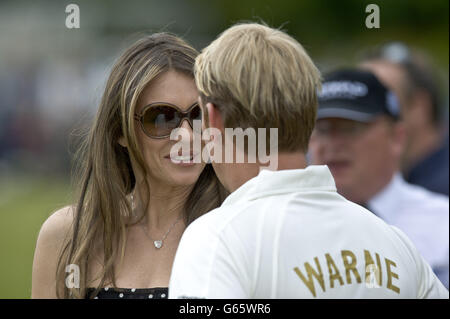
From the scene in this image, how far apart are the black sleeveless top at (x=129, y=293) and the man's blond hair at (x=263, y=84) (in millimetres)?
945

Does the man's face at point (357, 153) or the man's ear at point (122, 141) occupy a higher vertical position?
the man's ear at point (122, 141)

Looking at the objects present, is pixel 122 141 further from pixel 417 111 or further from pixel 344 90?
pixel 417 111

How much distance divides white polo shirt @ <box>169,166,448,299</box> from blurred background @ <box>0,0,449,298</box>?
15.1 m

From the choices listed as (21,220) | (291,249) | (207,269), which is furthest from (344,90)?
(21,220)

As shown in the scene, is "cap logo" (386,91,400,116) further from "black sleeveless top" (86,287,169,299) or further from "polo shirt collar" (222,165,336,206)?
"polo shirt collar" (222,165,336,206)

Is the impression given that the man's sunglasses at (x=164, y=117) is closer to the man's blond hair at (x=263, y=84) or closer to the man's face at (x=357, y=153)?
the man's blond hair at (x=263, y=84)

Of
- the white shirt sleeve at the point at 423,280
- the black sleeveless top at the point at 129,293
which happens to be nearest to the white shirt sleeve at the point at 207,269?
the white shirt sleeve at the point at 423,280

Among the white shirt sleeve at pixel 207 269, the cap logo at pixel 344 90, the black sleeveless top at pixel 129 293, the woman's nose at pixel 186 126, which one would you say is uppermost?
the cap logo at pixel 344 90

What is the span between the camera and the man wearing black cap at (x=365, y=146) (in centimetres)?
442

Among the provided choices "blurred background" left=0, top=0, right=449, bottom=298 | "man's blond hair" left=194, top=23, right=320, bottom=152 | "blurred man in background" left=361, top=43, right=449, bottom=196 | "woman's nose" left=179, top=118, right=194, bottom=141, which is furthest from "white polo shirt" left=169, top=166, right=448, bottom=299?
"blurred background" left=0, top=0, right=449, bottom=298

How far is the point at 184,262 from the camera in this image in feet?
5.68

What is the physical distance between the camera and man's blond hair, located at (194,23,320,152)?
184cm
